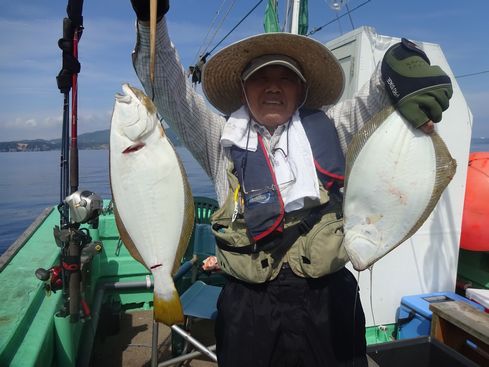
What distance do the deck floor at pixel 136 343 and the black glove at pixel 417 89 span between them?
3.16 m

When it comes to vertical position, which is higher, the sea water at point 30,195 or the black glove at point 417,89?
the black glove at point 417,89

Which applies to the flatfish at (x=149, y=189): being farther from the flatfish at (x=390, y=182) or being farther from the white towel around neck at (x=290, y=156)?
the flatfish at (x=390, y=182)

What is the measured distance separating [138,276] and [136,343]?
84 centimetres

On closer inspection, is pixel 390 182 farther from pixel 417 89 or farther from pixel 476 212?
pixel 476 212

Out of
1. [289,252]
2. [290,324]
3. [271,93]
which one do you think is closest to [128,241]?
[289,252]

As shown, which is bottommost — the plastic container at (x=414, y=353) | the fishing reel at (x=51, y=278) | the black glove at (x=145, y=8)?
the plastic container at (x=414, y=353)

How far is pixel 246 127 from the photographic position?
198 centimetres

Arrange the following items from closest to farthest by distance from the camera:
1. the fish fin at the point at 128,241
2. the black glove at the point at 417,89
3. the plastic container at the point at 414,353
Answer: the black glove at the point at 417,89 < the fish fin at the point at 128,241 < the plastic container at the point at 414,353

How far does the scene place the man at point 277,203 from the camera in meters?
1.85

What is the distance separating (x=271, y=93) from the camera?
6.38 feet

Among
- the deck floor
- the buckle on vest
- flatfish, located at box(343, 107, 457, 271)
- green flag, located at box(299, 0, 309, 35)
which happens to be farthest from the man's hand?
green flag, located at box(299, 0, 309, 35)

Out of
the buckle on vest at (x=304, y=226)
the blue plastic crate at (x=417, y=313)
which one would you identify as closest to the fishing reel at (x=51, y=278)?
the buckle on vest at (x=304, y=226)

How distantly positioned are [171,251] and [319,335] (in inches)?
36.3

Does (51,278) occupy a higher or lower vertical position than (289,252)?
lower
